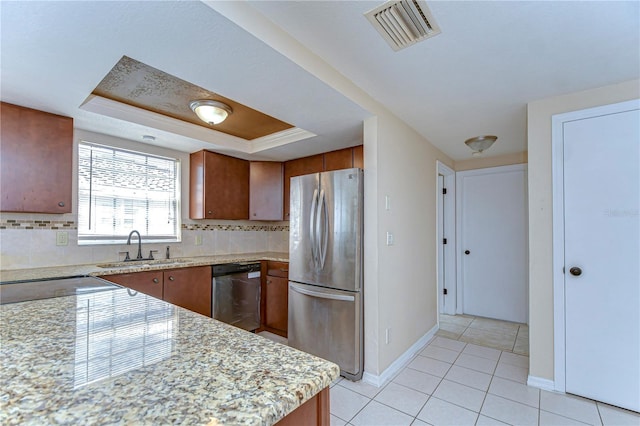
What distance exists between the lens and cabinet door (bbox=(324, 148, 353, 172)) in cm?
316

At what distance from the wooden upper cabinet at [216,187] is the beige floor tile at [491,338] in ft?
9.67

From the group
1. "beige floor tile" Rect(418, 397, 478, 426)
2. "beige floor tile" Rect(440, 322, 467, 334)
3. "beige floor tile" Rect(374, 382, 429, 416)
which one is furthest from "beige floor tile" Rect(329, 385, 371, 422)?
"beige floor tile" Rect(440, 322, 467, 334)

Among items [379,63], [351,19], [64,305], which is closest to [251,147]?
[379,63]

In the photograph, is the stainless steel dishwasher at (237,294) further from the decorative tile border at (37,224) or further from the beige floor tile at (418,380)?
the beige floor tile at (418,380)

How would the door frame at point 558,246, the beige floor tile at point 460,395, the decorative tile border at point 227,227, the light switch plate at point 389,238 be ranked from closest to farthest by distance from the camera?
the beige floor tile at point 460,395
the door frame at point 558,246
the light switch plate at point 389,238
the decorative tile border at point 227,227

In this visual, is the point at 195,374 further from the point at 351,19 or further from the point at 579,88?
the point at 579,88

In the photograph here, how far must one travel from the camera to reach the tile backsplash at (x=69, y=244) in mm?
2330

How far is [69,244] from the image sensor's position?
2.59m

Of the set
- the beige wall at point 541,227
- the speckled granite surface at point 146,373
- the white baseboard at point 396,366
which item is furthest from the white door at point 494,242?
the speckled granite surface at point 146,373

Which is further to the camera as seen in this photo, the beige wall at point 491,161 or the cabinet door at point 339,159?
the beige wall at point 491,161

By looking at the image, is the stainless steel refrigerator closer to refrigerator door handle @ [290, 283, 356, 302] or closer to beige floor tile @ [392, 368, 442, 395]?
refrigerator door handle @ [290, 283, 356, 302]

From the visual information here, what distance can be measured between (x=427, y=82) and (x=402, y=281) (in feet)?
5.52

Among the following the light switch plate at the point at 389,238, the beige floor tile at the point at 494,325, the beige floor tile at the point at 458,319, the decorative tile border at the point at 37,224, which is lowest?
the beige floor tile at the point at 458,319

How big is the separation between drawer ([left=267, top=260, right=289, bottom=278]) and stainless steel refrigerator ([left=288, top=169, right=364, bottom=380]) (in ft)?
1.21
